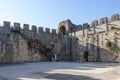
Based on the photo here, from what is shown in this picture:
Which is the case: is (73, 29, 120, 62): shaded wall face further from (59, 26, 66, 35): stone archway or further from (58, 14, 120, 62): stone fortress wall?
(59, 26, 66, 35): stone archway

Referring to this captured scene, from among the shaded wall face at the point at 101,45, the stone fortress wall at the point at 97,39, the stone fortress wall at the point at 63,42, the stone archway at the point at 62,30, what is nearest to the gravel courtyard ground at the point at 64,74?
the shaded wall face at the point at 101,45

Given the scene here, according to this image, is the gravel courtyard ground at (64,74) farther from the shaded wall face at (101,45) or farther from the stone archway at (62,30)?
the stone archway at (62,30)

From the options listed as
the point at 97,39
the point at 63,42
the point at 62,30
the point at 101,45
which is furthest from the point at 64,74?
the point at 62,30

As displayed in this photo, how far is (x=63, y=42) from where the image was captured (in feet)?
88.2

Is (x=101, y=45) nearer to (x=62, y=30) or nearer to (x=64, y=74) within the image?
(x=62, y=30)

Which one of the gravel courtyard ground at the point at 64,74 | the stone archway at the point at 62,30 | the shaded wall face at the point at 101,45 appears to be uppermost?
the stone archway at the point at 62,30

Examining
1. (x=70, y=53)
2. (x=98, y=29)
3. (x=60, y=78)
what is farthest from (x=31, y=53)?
(x=60, y=78)

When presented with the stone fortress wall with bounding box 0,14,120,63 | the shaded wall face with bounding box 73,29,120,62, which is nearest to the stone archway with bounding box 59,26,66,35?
the stone fortress wall with bounding box 0,14,120,63

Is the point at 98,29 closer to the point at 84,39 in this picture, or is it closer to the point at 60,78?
the point at 84,39

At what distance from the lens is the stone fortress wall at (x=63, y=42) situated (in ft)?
66.7

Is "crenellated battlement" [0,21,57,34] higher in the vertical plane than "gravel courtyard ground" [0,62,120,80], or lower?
higher

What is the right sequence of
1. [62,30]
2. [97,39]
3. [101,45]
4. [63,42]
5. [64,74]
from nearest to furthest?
[64,74] < [101,45] < [97,39] < [63,42] < [62,30]

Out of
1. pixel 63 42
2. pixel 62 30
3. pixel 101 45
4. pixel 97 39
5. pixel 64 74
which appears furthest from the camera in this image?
pixel 62 30

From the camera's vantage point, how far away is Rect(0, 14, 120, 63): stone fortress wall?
20328 millimetres
